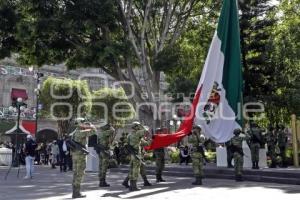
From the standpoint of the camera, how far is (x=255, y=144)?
19734mm

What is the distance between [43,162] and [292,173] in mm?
22582

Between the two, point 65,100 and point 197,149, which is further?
point 65,100

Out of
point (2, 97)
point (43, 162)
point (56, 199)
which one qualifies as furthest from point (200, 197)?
point (2, 97)

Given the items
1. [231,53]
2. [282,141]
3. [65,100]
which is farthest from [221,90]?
[65,100]

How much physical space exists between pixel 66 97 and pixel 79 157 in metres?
29.9

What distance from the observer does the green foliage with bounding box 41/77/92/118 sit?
139 feet

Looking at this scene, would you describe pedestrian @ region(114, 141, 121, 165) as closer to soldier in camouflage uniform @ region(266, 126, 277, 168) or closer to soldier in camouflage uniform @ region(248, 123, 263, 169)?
soldier in camouflage uniform @ region(266, 126, 277, 168)

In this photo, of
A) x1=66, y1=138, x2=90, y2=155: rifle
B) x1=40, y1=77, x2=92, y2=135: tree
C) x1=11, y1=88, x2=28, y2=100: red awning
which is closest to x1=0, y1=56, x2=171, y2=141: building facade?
x1=11, y1=88, x2=28, y2=100: red awning

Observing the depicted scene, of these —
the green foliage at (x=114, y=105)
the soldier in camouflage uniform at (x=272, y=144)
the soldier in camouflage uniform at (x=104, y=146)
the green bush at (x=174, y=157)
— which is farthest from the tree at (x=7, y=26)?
the green foliage at (x=114, y=105)

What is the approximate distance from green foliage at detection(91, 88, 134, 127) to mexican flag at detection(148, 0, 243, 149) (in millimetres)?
25568

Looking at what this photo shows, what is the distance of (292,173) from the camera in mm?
16359

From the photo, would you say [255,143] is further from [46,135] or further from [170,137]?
[46,135]

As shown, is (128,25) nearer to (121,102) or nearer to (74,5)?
(74,5)

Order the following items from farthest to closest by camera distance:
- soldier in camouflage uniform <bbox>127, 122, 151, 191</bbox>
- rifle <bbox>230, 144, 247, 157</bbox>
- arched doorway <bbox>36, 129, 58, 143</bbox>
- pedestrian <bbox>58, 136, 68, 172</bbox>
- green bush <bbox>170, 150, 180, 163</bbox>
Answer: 1. arched doorway <bbox>36, 129, 58, 143</bbox>
2. green bush <bbox>170, 150, 180, 163</bbox>
3. pedestrian <bbox>58, 136, 68, 172</bbox>
4. rifle <bbox>230, 144, 247, 157</bbox>
5. soldier in camouflage uniform <bbox>127, 122, 151, 191</bbox>
